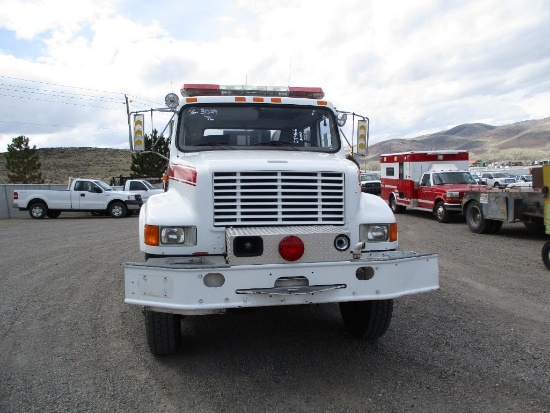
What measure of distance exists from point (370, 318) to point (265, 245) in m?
1.46

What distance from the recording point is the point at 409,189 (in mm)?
19047

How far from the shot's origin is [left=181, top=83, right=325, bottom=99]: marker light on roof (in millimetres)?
5766

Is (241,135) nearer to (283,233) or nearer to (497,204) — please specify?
(283,233)

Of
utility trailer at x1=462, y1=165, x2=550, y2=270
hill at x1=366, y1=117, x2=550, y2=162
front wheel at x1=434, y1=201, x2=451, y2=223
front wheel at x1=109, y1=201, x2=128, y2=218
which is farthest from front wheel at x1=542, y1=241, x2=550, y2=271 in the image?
hill at x1=366, y1=117, x2=550, y2=162

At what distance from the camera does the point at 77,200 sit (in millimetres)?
22094

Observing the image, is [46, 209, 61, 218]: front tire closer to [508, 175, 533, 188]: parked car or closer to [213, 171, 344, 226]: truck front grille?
[508, 175, 533, 188]: parked car

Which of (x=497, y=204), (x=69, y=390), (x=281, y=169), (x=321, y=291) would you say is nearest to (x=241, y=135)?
(x=281, y=169)

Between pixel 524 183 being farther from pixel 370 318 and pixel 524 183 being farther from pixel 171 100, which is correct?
pixel 171 100

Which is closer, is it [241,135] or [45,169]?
[241,135]

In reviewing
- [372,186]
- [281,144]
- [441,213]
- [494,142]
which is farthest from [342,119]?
[494,142]

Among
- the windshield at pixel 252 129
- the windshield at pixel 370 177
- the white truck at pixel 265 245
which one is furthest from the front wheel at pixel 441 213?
the windshield at pixel 370 177

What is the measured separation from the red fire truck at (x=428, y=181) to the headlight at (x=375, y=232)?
482 inches

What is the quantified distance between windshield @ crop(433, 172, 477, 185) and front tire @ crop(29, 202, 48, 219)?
1694cm

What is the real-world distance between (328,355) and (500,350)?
5.24 ft
